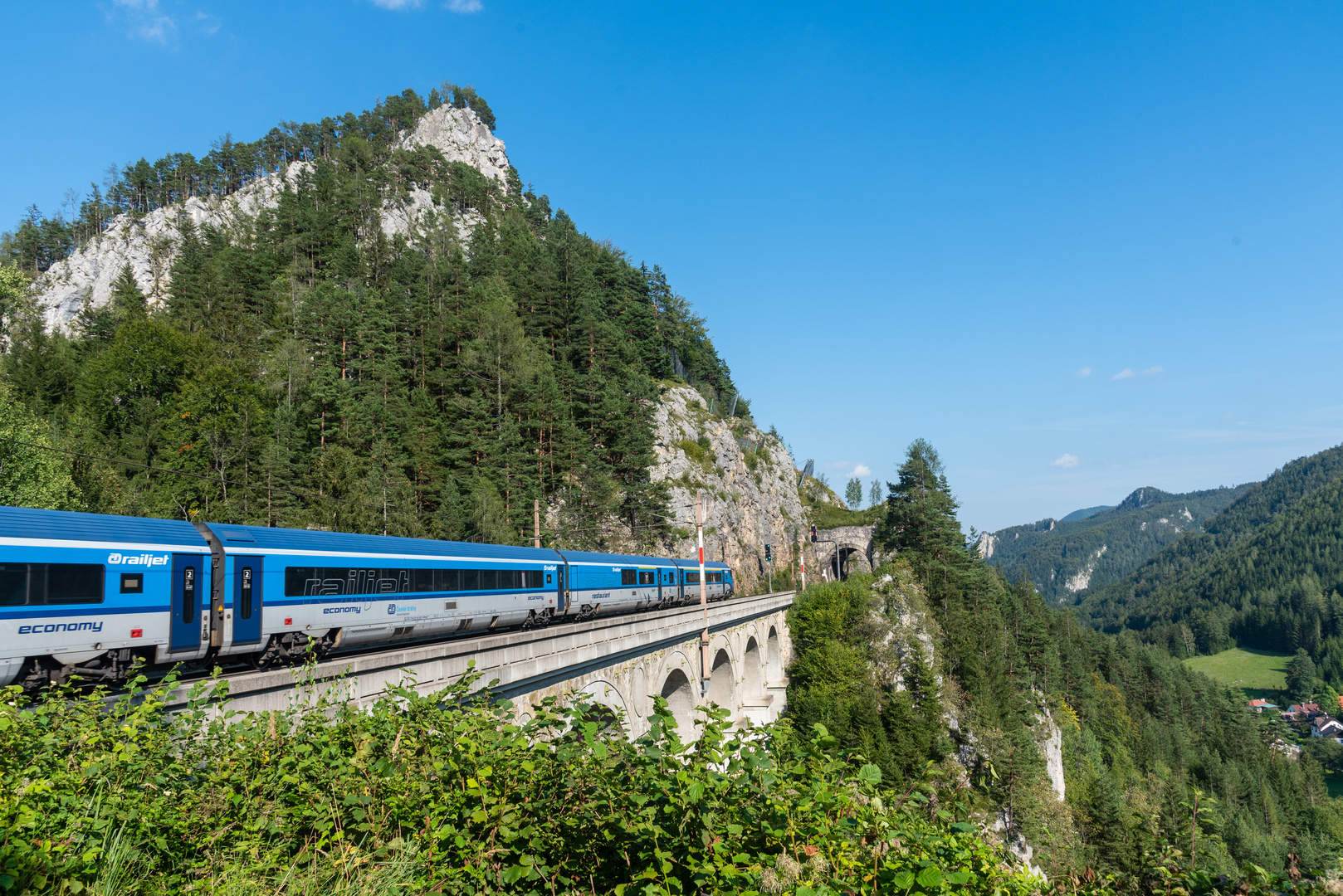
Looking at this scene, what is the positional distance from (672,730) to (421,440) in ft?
163

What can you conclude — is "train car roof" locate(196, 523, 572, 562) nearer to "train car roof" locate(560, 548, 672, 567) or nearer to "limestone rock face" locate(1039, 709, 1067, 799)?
"train car roof" locate(560, 548, 672, 567)

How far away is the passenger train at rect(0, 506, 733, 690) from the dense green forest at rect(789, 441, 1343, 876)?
580 inches

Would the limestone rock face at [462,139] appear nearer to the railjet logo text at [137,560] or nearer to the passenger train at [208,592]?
the passenger train at [208,592]

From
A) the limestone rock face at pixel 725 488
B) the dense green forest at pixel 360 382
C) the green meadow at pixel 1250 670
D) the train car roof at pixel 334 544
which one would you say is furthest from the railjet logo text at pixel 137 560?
the green meadow at pixel 1250 670

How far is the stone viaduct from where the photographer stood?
35.2 ft

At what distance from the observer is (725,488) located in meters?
73.4

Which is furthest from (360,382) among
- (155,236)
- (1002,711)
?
(155,236)

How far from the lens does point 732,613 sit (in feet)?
125

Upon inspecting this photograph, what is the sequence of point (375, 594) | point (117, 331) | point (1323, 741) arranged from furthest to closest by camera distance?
point (1323, 741)
point (117, 331)
point (375, 594)

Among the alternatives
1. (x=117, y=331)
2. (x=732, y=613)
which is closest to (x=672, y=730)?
(x=732, y=613)

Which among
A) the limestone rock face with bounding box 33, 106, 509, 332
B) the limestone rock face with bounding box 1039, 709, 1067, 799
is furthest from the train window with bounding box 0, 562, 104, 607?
the limestone rock face with bounding box 33, 106, 509, 332

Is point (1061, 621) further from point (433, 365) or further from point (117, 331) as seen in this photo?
point (117, 331)

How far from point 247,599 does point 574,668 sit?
7618 mm

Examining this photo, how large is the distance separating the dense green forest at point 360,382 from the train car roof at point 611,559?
12455mm
